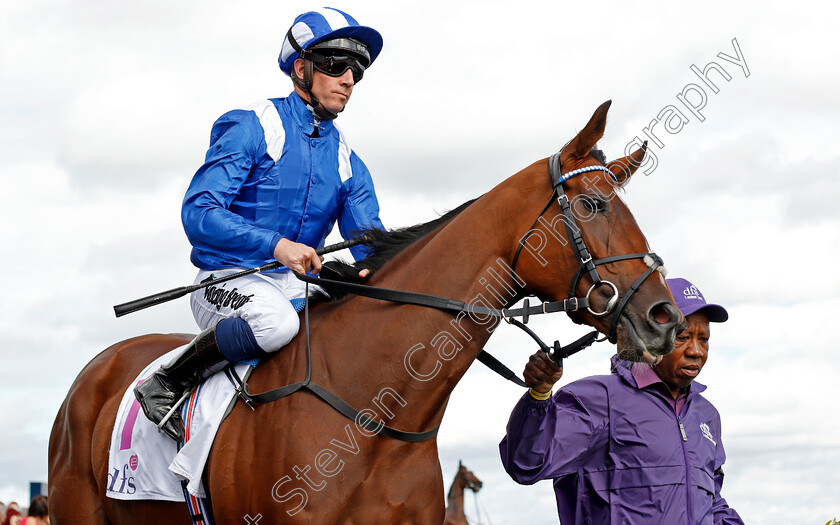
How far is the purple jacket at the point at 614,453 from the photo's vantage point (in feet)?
14.4

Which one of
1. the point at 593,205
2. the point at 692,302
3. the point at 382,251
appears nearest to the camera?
the point at 593,205

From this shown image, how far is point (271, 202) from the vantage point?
4438 mm

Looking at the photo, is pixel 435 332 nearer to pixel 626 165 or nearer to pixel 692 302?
pixel 626 165

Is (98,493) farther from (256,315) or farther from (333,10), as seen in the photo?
(333,10)

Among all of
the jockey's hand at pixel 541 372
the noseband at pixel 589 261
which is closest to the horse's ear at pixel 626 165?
the noseband at pixel 589 261

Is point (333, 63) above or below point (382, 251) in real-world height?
above

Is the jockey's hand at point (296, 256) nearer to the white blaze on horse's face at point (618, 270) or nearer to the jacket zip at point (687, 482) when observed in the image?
the white blaze on horse's face at point (618, 270)

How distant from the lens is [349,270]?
4.18m

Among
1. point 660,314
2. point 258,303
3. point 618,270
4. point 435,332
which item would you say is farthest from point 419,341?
point 660,314

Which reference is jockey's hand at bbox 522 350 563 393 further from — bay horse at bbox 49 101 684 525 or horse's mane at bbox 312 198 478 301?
horse's mane at bbox 312 198 478 301

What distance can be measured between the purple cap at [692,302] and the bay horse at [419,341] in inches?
45.2

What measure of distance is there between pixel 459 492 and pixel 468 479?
1.90 feet

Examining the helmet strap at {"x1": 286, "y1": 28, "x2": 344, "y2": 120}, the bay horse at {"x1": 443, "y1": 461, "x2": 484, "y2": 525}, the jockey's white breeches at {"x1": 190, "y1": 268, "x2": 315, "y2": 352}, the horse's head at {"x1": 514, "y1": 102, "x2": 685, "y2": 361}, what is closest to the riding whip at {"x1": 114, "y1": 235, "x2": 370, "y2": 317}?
the jockey's white breeches at {"x1": 190, "y1": 268, "x2": 315, "y2": 352}

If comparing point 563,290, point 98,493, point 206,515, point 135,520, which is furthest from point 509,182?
point 98,493
